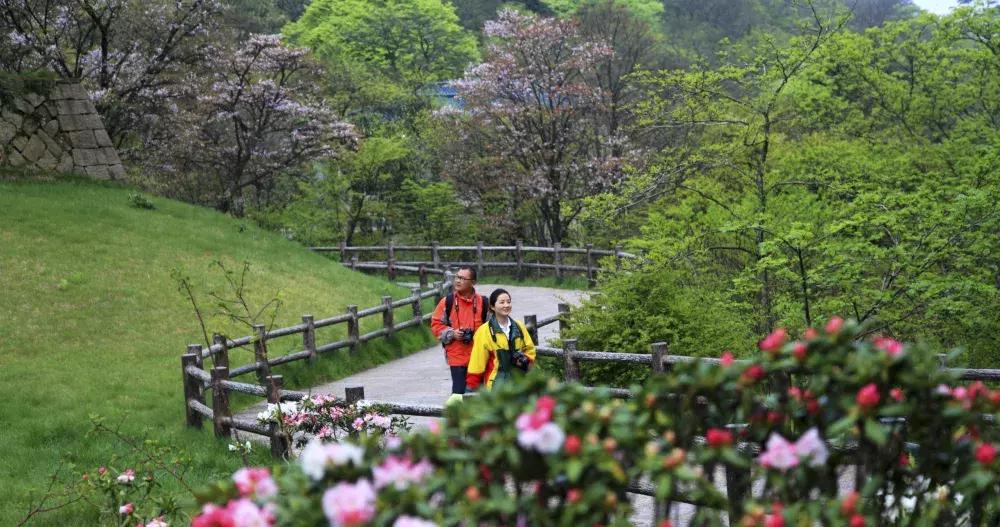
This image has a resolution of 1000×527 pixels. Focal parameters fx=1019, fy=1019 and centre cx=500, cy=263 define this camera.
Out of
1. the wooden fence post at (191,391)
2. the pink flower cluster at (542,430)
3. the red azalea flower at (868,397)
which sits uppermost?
the red azalea flower at (868,397)

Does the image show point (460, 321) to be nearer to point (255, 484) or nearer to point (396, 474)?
point (255, 484)

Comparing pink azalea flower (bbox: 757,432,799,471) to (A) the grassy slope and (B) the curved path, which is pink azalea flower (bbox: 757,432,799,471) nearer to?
(A) the grassy slope

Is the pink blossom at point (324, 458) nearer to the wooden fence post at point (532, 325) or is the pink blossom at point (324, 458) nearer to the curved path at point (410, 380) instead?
the curved path at point (410, 380)

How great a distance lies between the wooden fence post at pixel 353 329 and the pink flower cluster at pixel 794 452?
1440 centimetres

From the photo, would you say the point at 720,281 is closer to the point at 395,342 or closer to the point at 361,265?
the point at 395,342

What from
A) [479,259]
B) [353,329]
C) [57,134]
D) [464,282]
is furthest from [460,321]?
[479,259]

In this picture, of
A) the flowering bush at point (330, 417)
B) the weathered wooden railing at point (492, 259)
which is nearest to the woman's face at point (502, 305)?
the flowering bush at point (330, 417)

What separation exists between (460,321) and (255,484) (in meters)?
6.59

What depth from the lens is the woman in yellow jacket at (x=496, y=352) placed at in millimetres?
8008

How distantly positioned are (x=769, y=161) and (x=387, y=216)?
18.6 meters

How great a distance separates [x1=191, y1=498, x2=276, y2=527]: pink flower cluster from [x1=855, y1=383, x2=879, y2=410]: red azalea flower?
171cm

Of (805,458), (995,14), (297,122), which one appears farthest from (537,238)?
(805,458)

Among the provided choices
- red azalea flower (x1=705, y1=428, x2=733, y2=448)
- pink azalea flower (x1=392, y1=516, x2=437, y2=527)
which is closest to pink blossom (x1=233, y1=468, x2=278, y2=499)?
pink azalea flower (x1=392, y1=516, x2=437, y2=527)

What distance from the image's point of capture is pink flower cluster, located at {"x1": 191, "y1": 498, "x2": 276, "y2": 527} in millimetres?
2812
